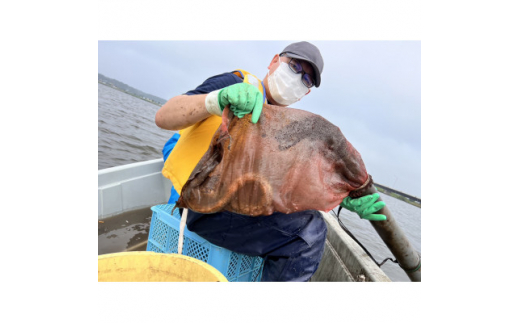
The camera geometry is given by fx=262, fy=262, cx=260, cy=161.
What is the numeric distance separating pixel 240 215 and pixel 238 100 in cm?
83

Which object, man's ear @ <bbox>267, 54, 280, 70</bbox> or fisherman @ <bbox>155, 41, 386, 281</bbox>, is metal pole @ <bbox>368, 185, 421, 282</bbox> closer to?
fisherman @ <bbox>155, 41, 386, 281</bbox>

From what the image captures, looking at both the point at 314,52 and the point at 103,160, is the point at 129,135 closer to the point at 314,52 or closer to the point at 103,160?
the point at 103,160

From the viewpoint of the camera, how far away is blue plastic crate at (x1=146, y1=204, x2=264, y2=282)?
6.77 feet

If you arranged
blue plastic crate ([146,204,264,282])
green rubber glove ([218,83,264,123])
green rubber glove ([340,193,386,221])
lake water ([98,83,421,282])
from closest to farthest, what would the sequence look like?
green rubber glove ([218,83,264,123]), blue plastic crate ([146,204,264,282]), green rubber glove ([340,193,386,221]), lake water ([98,83,421,282])

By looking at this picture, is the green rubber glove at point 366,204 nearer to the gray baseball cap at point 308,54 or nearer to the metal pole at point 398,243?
the metal pole at point 398,243

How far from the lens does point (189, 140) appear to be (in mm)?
1859

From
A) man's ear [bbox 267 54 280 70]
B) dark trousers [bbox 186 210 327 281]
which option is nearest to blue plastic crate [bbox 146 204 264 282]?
dark trousers [bbox 186 210 327 281]

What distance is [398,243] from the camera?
2619 mm

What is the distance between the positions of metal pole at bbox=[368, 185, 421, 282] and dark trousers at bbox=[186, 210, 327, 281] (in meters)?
0.68

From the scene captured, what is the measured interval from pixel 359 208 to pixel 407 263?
1.17 m

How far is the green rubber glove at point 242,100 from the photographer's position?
60.2 inches

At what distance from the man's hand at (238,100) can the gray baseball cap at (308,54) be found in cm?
89

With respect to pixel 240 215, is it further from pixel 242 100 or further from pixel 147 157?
pixel 147 157

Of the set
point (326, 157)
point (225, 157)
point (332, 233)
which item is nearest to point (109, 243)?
point (225, 157)
